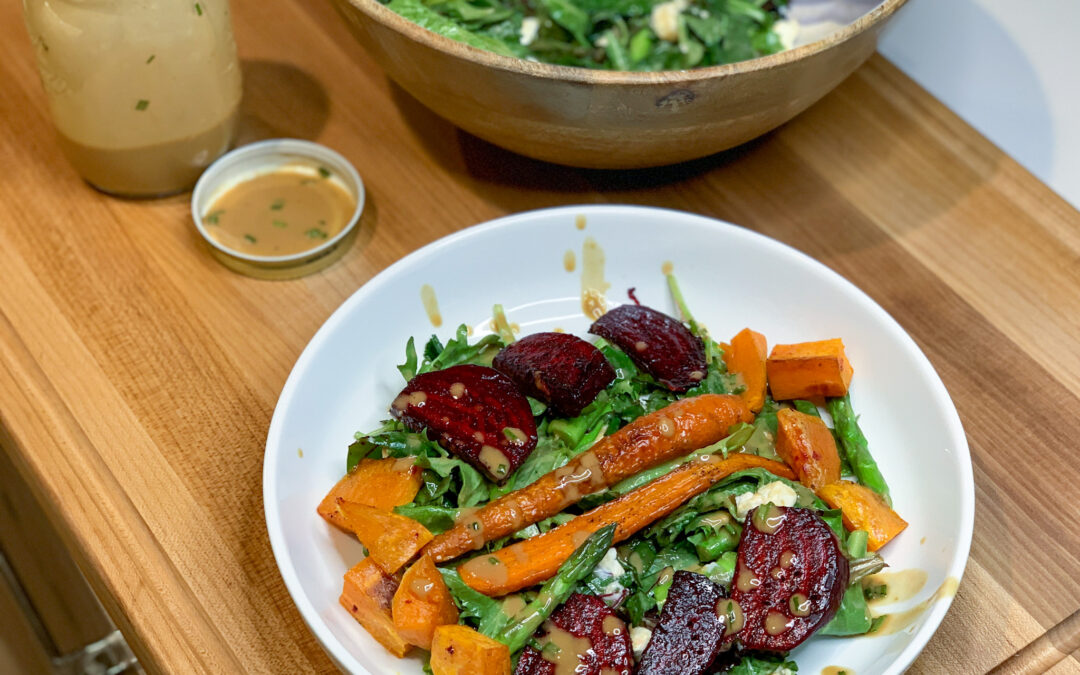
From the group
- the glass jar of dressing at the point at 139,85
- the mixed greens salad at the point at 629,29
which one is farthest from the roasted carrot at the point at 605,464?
the glass jar of dressing at the point at 139,85

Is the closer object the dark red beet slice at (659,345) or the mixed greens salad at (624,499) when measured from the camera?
the mixed greens salad at (624,499)

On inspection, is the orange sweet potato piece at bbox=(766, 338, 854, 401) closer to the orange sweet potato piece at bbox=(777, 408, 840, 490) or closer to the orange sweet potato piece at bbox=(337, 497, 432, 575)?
the orange sweet potato piece at bbox=(777, 408, 840, 490)

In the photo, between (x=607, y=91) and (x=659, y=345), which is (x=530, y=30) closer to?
(x=607, y=91)

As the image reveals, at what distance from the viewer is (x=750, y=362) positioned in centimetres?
131

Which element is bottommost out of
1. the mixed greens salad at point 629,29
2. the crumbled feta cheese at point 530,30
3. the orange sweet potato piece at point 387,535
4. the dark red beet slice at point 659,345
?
the orange sweet potato piece at point 387,535

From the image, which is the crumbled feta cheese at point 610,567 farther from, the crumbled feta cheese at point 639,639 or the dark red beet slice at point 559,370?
the dark red beet slice at point 559,370

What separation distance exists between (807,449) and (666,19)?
813 millimetres

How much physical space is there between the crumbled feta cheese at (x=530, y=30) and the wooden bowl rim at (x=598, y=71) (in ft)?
1.27

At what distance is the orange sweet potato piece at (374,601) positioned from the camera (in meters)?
1.07

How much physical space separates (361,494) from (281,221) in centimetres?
54

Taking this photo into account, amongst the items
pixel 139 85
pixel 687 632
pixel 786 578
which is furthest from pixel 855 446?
pixel 139 85

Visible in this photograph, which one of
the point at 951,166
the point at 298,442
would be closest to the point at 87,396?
the point at 298,442

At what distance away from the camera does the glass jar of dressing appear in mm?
1334

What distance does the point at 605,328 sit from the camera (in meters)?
1.31
